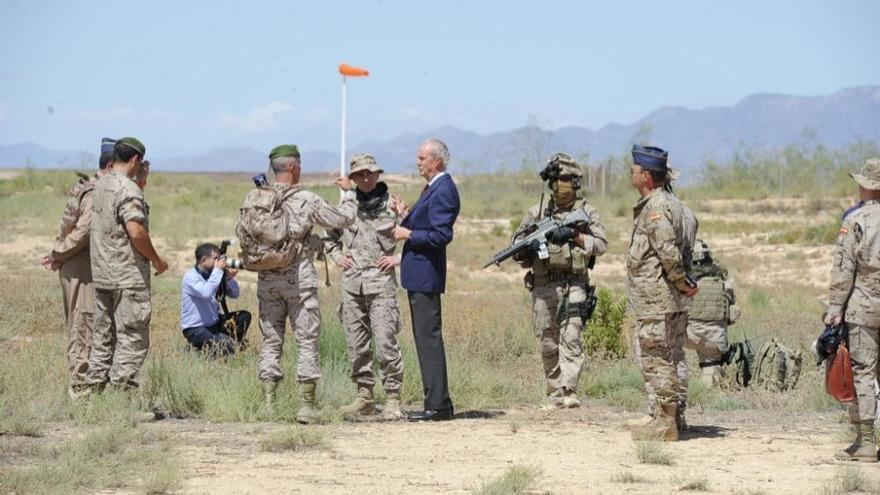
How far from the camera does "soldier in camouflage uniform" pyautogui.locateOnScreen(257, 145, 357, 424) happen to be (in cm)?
959

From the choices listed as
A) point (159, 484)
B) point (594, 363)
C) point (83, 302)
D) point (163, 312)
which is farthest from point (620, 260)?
point (159, 484)

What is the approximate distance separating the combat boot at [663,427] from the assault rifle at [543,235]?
67.6 inches

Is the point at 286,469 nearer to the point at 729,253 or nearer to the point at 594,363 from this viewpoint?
the point at 594,363

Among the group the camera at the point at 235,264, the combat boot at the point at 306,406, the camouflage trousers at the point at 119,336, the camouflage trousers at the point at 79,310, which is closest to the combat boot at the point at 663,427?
the combat boot at the point at 306,406

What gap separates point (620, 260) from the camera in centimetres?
2711

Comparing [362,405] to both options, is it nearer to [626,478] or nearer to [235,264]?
[235,264]

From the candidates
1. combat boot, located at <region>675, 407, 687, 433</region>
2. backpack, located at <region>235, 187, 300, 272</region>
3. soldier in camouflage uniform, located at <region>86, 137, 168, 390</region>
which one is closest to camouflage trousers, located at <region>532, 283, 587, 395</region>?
combat boot, located at <region>675, 407, 687, 433</region>

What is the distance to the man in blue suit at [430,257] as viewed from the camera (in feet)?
32.4

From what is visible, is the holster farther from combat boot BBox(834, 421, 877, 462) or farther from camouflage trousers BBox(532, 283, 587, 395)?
combat boot BBox(834, 421, 877, 462)

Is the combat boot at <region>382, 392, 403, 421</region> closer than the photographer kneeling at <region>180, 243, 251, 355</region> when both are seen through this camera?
Yes

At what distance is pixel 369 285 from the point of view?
995 cm

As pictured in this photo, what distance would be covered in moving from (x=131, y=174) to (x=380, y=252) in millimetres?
1950

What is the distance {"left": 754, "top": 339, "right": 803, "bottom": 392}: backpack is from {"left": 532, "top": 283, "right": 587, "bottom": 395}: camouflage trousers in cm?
227

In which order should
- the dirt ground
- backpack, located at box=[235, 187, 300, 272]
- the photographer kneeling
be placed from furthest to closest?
1. the photographer kneeling
2. backpack, located at box=[235, 187, 300, 272]
3. the dirt ground
